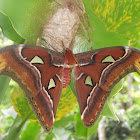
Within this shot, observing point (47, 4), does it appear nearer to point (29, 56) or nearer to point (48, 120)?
point (29, 56)

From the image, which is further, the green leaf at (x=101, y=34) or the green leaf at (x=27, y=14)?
the green leaf at (x=101, y=34)

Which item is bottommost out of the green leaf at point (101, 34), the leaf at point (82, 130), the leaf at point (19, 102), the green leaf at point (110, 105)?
the leaf at point (82, 130)

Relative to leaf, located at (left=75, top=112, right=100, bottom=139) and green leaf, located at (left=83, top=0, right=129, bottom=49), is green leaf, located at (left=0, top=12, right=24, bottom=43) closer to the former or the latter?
green leaf, located at (left=83, top=0, right=129, bottom=49)

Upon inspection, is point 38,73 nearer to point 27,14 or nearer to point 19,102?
point 27,14

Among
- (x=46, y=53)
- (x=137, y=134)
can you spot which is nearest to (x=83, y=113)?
(x=46, y=53)

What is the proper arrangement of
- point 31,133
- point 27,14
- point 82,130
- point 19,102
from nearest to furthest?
point 27,14 → point 19,102 → point 31,133 → point 82,130

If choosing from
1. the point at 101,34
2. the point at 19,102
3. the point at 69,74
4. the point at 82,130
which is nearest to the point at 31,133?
the point at 19,102

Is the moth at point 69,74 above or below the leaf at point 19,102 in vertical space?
above

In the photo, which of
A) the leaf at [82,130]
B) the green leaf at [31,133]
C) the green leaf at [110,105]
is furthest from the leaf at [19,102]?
the leaf at [82,130]

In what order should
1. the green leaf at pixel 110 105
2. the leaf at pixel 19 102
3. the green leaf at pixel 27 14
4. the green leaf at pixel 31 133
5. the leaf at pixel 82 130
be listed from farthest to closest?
the leaf at pixel 82 130 → the green leaf at pixel 31 133 → the leaf at pixel 19 102 → the green leaf at pixel 110 105 → the green leaf at pixel 27 14

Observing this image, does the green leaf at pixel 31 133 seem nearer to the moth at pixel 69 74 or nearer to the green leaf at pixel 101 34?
the moth at pixel 69 74
